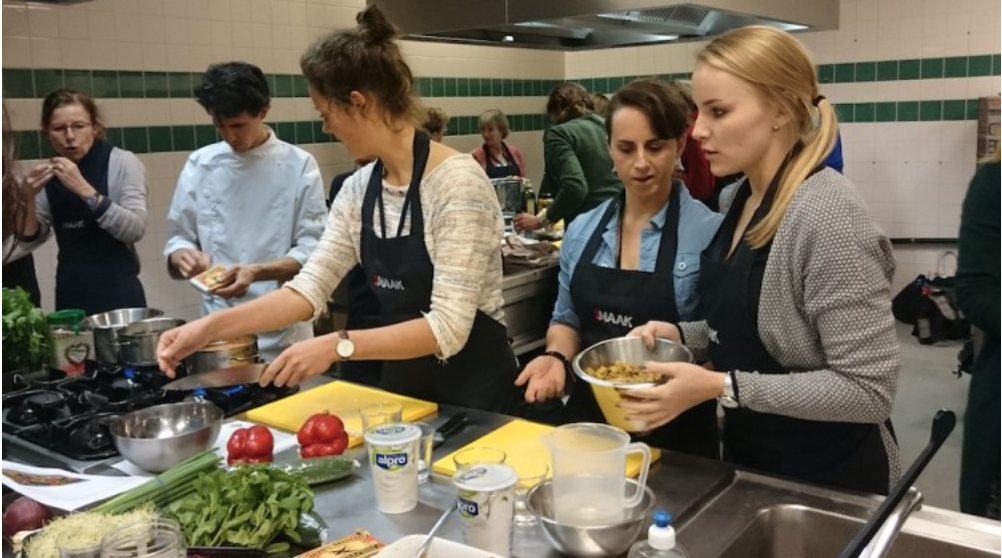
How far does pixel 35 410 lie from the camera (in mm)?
1986

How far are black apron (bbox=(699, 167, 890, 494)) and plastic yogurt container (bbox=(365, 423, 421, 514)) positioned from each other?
65 cm

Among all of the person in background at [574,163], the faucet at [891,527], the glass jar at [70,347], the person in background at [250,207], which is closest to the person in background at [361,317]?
the person in background at [250,207]

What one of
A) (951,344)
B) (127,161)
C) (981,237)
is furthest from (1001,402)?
(951,344)

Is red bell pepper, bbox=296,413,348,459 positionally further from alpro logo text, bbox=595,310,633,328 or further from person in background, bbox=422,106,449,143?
person in background, bbox=422,106,449,143

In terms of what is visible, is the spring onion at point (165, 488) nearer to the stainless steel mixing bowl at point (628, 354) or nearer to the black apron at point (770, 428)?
the stainless steel mixing bowl at point (628, 354)

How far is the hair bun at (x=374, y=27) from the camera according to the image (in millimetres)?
2020

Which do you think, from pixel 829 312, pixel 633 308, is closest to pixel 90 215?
pixel 633 308

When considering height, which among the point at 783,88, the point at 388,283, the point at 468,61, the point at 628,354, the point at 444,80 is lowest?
the point at 628,354

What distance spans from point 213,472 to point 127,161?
2.30m

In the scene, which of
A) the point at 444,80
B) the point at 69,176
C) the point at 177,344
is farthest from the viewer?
the point at 444,80

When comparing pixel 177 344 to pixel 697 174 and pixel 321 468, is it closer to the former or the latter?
pixel 321 468

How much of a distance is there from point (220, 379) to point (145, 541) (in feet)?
3.06

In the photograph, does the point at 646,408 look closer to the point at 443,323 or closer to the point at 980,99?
the point at 443,323

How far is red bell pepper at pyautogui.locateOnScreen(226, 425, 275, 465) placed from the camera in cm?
172
